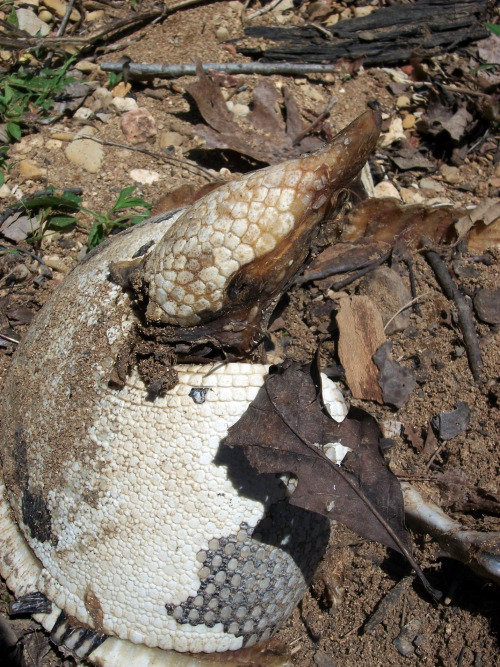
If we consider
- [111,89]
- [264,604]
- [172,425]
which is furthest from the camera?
[111,89]

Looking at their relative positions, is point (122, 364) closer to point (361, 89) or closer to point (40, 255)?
point (40, 255)

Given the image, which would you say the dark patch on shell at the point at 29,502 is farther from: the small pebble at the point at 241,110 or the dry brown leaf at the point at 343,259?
the small pebble at the point at 241,110

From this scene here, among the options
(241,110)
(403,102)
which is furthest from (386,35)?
(241,110)

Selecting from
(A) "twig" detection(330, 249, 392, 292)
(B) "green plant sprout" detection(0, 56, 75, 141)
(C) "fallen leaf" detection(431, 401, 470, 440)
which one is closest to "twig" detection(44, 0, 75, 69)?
(B) "green plant sprout" detection(0, 56, 75, 141)

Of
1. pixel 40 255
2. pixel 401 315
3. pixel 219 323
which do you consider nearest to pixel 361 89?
pixel 401 315

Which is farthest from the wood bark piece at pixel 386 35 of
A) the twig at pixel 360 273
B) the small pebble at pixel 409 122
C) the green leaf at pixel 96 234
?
the twig at pixel 360 273

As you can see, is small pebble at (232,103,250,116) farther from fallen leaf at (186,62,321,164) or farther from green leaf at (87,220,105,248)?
green leaf at (87,220,105,248)
